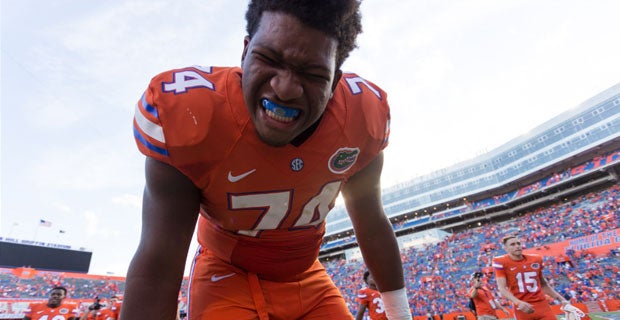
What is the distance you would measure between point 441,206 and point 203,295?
58116 millimetres

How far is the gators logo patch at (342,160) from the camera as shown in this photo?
5.75ft

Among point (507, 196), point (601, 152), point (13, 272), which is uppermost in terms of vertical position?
point (13, 272)

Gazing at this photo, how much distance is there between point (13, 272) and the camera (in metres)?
32.6

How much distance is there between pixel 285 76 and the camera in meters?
1.41

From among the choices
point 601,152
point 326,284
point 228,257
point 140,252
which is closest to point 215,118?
point 140,252

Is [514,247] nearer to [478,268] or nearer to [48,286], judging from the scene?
[478,268]

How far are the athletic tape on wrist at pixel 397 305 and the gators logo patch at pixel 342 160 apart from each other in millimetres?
925

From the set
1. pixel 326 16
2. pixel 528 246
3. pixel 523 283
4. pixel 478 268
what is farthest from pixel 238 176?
pixel 528 246

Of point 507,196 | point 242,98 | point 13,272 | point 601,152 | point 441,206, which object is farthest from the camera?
point 441,206

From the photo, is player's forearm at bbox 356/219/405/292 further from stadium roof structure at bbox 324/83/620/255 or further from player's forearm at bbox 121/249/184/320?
stadium roof structure at bbox 324/83/620/255

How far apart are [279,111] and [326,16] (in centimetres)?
46

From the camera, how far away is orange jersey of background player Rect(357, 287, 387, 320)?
7.37 meters

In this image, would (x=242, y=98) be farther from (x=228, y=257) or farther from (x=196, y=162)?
(x=228, y=257)

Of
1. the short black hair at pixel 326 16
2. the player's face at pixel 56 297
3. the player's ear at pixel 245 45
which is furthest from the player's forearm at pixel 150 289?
the player's face at pixel 56 297
